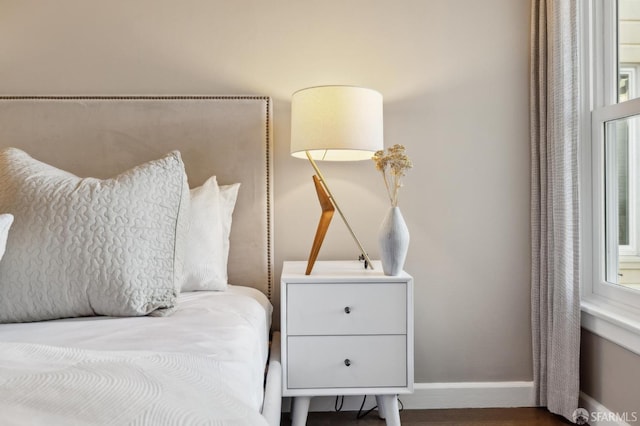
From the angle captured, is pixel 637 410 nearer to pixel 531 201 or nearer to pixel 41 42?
pixel 531 201

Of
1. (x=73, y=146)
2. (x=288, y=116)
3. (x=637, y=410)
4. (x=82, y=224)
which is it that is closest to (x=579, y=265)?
(x=637, y=410)

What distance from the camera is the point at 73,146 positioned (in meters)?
2.06

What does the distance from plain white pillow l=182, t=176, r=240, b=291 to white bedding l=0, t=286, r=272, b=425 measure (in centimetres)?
22

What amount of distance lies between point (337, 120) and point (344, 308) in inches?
27.4

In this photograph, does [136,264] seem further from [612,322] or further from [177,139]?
[612,322]

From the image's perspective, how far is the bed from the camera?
711 millimetres

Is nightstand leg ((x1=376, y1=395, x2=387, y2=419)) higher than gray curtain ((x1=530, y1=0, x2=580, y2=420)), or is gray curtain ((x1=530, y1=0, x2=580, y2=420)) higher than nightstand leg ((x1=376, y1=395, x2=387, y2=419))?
gray curtain ((x1=530, y1=0, x2=580, y2=420))

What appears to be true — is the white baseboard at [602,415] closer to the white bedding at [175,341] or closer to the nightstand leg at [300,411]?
the nightstand leg at [300,411]

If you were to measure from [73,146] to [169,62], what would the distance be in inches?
21.9

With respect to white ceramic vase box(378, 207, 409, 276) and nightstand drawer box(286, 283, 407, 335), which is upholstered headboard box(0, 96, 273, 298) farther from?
white ceramic vase box(378, 207, 409, 276)

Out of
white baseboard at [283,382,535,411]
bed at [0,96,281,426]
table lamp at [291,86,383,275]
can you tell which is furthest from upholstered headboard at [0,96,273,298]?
white baseboard at [283,382,535,411]

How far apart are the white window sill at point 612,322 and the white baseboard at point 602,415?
0.25 meters

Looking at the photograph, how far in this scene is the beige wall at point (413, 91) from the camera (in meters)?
2.16

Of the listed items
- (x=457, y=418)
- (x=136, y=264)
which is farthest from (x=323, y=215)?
(x=457, y=418)
